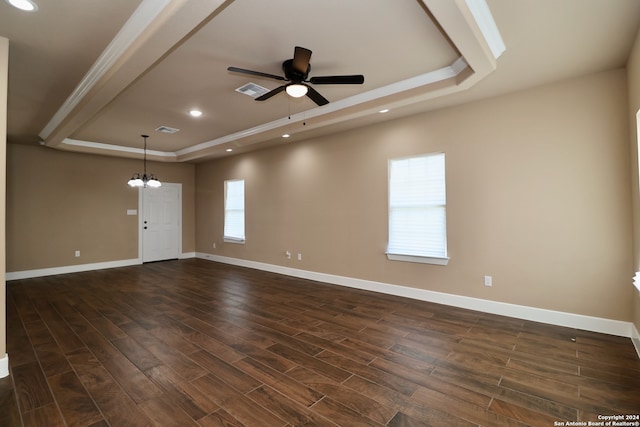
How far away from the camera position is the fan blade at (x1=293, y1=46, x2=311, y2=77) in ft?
8.00

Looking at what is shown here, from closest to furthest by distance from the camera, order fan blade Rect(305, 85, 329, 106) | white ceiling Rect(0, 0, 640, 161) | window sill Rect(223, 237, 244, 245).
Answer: white ceiling Rect(0, 0, 640, 161), fan blade Rect(305, 85, 329, 106), window sill Rect(223, 237, 244, 245)

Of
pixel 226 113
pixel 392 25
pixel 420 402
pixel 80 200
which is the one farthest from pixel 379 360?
pixel 80 200

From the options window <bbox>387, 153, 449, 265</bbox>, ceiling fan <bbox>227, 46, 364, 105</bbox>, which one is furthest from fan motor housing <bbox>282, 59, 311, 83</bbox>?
window <bbox>387, 153, 449, 265</bbox>

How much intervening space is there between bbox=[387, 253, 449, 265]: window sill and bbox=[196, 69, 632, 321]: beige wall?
82 mm

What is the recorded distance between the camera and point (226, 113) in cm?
474

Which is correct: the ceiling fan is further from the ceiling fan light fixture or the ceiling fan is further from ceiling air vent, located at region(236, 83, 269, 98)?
ceiling air vent, located at region(236, 83, 269, 98)

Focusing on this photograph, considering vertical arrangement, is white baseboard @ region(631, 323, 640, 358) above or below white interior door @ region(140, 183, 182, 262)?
below

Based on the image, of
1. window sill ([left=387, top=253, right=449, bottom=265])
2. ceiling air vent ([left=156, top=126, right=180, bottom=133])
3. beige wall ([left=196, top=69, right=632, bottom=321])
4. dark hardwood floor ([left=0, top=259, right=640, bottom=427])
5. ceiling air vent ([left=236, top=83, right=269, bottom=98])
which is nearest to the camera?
dark hardwood floor ([left=0, top=259, right=640, bottom=427])

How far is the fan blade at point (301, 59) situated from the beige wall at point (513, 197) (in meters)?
2.32

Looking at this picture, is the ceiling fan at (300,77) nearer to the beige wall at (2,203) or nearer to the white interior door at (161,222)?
the beige wall at (2,203)

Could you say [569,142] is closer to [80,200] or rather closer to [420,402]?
[420,402]

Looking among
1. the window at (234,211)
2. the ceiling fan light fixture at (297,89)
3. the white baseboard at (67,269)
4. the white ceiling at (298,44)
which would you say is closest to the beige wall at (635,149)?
the white ceiling at (298,44)

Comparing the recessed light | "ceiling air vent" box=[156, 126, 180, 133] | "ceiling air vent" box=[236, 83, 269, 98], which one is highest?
"ceiling air vent" box=[156, 126, 180, 133]

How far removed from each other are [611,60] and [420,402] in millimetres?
3608
